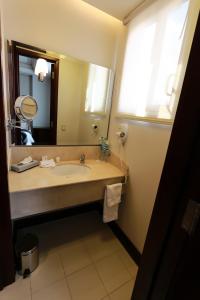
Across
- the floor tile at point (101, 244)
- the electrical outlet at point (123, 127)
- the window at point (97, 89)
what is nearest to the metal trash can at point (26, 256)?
the floor tile at point (101, 244)

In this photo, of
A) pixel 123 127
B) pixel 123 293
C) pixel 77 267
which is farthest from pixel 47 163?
pixel 123 293

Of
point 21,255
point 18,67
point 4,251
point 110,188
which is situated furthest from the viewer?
point 110,188

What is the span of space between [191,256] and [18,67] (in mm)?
1687

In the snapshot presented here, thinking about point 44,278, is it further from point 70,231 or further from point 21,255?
point 70,231

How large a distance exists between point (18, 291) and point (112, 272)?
2.50 ft

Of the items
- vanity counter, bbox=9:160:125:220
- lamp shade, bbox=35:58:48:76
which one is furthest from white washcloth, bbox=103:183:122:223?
lamp shade, bbox=35:58:48:76

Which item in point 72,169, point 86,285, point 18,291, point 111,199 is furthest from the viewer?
point 72,169

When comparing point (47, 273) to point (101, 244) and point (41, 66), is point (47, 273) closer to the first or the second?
point (101, 244)

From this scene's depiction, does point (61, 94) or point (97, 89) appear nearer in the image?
point (61, 94)

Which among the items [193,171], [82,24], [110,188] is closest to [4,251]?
[110,188]

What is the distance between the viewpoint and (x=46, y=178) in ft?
4.20

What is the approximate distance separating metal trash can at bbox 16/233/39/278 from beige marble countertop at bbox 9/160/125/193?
0.56 meters

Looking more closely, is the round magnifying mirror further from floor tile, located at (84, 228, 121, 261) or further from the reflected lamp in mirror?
floor tile, located at (84, 228, 121, 261)

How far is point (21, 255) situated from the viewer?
1.22m
